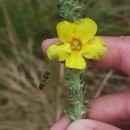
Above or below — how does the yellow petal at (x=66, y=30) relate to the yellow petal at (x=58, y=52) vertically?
above

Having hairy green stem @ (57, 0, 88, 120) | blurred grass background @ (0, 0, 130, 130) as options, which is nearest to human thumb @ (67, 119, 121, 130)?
hairy green stem @ (57, 0, 88, 120)

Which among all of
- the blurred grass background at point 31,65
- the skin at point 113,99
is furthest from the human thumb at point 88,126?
the blurred grass background at point 31,65

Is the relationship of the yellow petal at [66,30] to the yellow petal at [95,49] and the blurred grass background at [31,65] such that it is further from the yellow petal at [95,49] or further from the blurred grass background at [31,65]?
the blurred grass background at [31,65]

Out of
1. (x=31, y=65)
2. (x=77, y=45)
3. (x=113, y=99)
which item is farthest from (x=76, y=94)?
(x=31, y=65)

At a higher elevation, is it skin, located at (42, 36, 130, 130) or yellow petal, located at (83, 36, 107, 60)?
yellow petal, located at (83, 36, 107, 60)

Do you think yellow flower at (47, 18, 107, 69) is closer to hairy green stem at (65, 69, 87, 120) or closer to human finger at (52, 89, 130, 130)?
hairy green stem at (65, 69, 87, 120)

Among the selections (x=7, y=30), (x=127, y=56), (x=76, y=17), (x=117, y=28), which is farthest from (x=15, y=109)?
(x=76, y=17)
